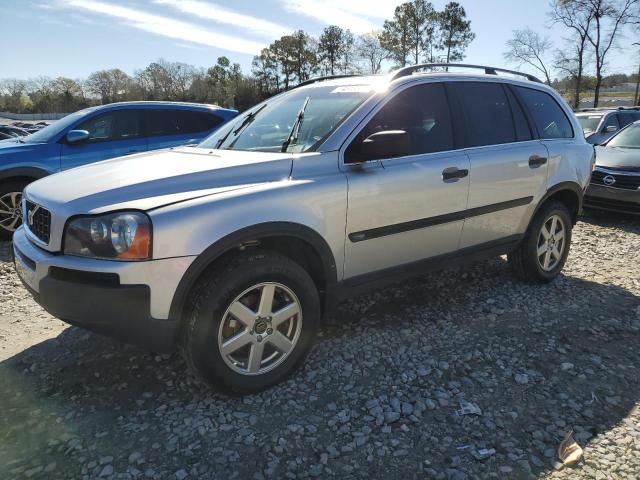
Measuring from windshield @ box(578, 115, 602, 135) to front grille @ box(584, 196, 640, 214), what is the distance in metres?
4.28

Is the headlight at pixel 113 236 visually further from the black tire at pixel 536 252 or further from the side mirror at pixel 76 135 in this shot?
the side mirror at pixel 76 135

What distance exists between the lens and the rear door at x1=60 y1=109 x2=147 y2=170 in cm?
621

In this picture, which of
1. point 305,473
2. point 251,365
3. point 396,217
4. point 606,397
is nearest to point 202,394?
point 251,365

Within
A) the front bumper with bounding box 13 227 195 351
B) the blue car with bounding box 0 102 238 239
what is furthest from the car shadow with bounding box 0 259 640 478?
the blue car with bounding box 0 102 238 239

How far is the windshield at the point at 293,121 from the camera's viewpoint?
10.0 ft

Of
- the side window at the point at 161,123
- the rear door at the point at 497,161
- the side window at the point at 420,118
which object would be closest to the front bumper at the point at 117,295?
the side window at the point at 420,118

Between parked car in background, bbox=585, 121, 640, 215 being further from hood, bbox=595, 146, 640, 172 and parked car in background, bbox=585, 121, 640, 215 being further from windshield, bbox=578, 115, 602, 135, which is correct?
windshield, bbox=578, 115, 602, 135

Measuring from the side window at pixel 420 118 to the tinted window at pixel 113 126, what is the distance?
4.71 meters

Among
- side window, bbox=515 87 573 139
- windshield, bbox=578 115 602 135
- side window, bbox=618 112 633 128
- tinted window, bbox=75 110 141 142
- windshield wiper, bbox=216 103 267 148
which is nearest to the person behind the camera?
windshield wiper, bbox=216 103 267 148

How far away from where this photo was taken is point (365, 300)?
405 cm

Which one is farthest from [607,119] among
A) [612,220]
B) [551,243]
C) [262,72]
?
[262,72]

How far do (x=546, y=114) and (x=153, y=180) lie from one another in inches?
139

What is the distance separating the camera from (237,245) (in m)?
2.46

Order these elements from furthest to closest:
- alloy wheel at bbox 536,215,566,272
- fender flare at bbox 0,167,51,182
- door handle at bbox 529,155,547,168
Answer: fender flare at bbox 0,167,51,182 → alloy wheel at bbox 536,215,566,272 → door handle at bbox 529,155,547,168
